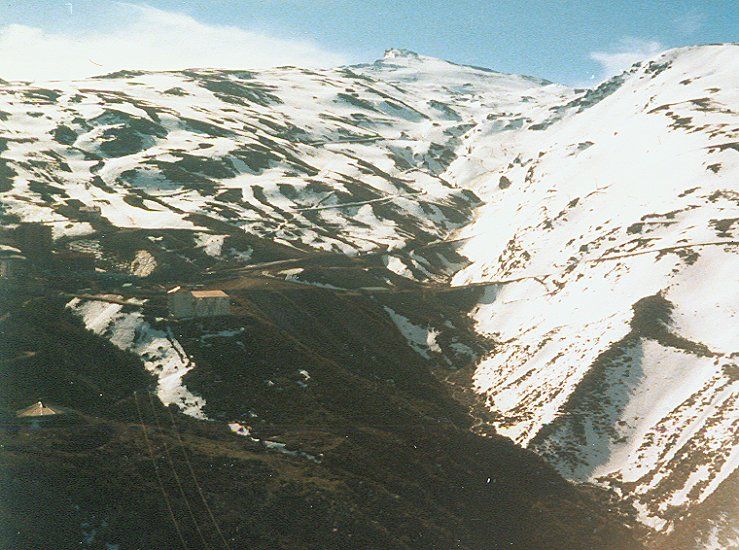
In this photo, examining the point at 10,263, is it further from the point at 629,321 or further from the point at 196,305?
the point at 629,321

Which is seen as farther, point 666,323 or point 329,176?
point 329,176

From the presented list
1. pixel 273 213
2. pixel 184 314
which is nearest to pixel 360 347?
pixel 184 314

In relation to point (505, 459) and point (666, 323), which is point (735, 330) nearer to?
point (666, 323)

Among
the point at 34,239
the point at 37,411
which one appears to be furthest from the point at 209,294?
the point at 34,239

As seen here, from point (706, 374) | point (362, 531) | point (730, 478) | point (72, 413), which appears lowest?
point (72, 413)

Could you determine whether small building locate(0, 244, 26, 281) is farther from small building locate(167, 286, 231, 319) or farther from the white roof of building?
the white roof of building

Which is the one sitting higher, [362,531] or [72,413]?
[362,531]

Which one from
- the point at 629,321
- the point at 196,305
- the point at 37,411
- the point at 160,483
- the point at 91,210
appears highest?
the point at 629,321

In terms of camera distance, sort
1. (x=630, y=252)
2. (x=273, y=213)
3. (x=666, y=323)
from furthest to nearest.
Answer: (x=273, y=213) → (x=630, y=252) → (x=666, y=323)
